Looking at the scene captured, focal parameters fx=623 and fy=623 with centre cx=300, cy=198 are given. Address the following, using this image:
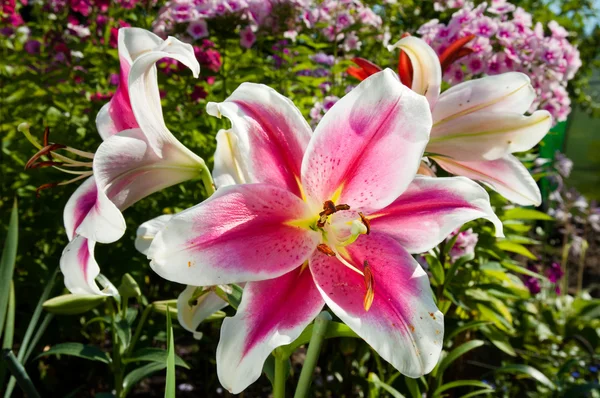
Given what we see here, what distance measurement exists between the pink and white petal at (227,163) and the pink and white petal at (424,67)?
27cm

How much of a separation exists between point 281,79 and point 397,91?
186cm

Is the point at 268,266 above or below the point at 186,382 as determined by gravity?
above

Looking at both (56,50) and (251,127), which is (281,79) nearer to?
(56,50)

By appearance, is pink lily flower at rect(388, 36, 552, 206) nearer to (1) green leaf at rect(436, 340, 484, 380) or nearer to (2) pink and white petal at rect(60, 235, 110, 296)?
(2) pink and white petal at rect(60, 235, 110, 296)

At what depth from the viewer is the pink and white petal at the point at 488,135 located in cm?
82

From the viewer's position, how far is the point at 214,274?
1.95ft

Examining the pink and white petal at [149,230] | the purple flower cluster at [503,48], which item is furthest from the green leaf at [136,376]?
the purple flower cluster at [503,48]

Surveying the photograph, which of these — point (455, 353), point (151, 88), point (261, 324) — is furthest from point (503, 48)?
point (261, 324)

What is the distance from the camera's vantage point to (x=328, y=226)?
2.24ft

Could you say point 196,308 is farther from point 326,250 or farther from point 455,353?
point 455,353

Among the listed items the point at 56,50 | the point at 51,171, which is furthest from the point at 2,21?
the point at 51,171

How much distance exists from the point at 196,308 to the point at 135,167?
0.68 feet

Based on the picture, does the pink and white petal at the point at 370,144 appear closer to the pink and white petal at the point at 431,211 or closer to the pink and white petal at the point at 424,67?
the pink and white petal at the point at 431,211

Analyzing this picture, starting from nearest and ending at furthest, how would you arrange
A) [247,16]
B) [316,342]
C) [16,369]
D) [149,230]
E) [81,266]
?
[316,342]
[81,266]
[149,230]
[16,369]
[247,16]
